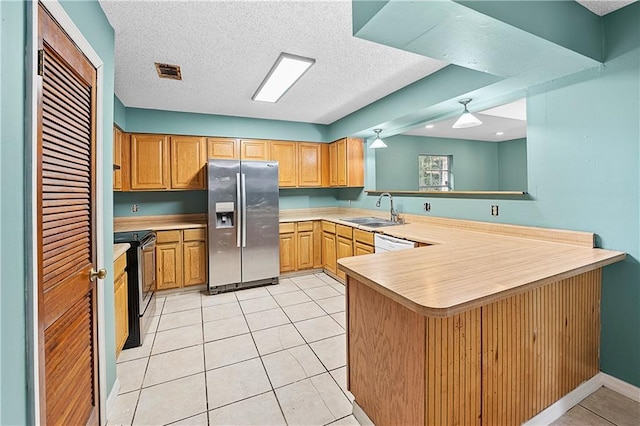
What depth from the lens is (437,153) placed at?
6332mm

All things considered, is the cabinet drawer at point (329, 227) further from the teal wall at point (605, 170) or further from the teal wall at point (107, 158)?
the teal wall at point (107, 158)

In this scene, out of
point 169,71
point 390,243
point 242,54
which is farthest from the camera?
point 390,243

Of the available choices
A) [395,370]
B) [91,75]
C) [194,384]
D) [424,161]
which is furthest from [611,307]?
[424,161]

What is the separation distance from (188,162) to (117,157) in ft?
2.83

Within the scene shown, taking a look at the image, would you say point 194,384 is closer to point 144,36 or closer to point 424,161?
point 144,36

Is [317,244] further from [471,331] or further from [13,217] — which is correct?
[13,217]

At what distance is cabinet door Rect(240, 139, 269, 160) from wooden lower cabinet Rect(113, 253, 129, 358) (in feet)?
7.96

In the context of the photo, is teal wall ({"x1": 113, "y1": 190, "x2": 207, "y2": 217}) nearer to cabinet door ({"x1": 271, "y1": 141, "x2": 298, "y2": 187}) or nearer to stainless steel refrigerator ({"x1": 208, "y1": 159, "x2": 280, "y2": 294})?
stainless steel refrigerator ({"x1": 208, "y1": 159, "x2": 280, "y2": 294})

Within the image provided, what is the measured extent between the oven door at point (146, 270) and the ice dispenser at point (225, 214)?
91 cm

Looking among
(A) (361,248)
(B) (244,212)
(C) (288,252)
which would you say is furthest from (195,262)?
(A) (361,248)

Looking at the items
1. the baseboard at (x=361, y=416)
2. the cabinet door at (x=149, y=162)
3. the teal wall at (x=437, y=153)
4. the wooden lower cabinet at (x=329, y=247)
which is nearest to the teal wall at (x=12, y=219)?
the baseboard at (x=361, y=416)

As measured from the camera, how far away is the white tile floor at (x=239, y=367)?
1721 mm

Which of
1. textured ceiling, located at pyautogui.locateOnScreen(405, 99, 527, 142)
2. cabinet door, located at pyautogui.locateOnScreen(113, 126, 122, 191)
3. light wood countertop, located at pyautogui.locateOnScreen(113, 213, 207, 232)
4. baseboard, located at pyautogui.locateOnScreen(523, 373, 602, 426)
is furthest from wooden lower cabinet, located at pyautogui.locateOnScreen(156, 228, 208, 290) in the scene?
baseboard, located at pyautogui.locateOnScreen(523, 373, 602, 426)

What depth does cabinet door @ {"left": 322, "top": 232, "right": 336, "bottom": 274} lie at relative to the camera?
4277 mm
